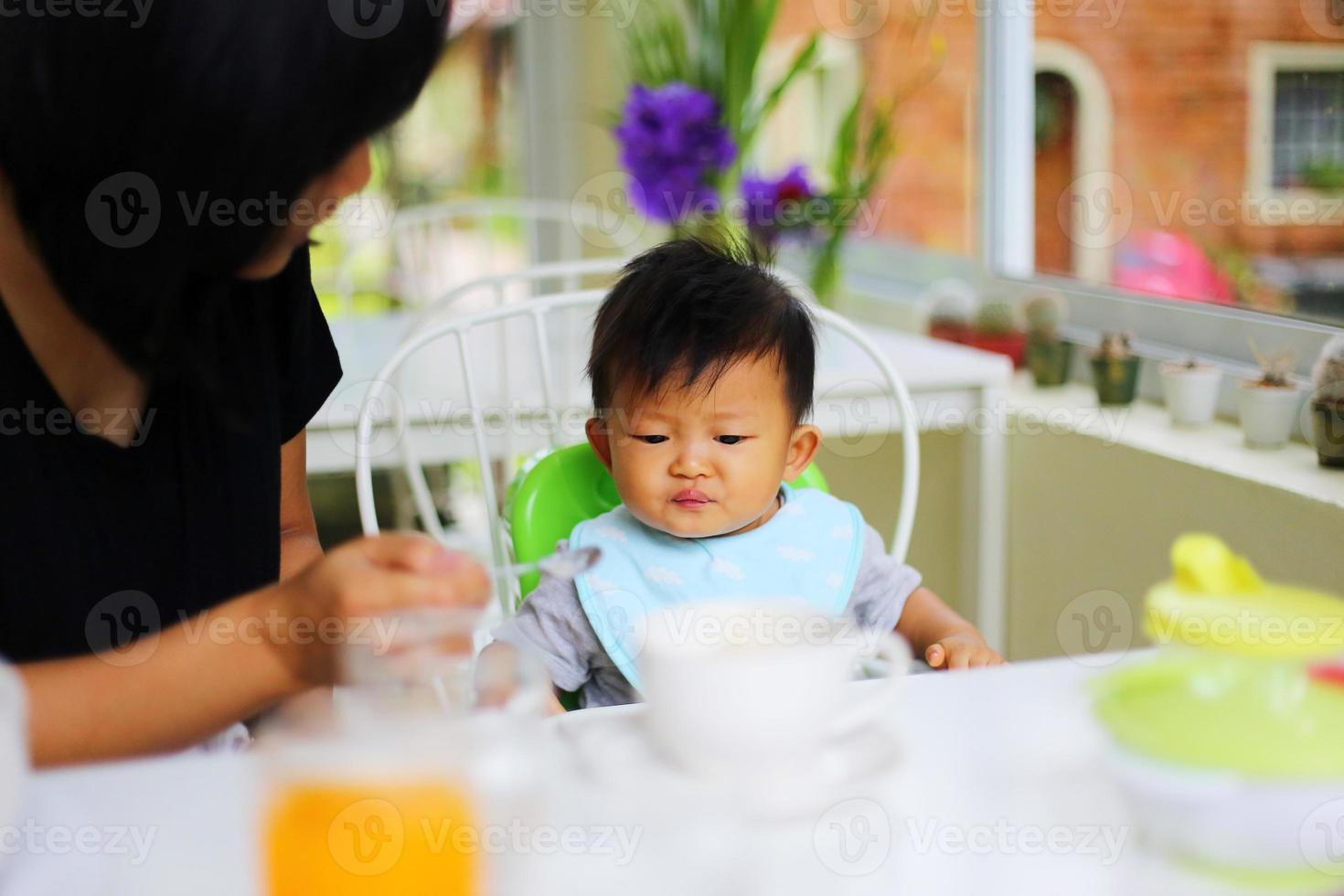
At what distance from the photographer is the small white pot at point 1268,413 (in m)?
1.46

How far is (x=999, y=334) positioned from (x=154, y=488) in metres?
1.47

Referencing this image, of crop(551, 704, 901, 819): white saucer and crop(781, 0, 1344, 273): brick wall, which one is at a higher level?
crop(781, 0, 1344, 273): brick wall

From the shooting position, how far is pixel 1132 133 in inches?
77.8

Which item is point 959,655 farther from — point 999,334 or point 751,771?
point 999,334

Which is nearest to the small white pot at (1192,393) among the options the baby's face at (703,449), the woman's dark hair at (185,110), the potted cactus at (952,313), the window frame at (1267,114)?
the window frame at (1267,114)

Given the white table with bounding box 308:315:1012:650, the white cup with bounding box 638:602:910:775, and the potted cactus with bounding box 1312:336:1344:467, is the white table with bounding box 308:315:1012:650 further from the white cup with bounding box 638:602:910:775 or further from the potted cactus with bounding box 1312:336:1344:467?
the white cup with bounding box 638:602:910:775

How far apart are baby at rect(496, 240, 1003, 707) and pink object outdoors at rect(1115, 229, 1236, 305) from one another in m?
0.89

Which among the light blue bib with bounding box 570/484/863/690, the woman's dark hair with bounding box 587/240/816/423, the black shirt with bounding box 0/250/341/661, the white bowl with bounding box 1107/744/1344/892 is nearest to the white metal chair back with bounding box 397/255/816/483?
the woman's dark hair with bounding box 587/240/816/423

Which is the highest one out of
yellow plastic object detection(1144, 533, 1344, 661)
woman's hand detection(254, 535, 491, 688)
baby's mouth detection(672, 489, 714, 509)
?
woman's hand detection(254, 535, 491, 688)

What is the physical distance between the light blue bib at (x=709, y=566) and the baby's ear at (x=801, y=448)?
32 mm

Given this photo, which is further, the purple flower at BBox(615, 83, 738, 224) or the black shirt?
the purple flower at BBox(615, 83, 738, 224)

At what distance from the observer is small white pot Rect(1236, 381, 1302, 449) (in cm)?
146

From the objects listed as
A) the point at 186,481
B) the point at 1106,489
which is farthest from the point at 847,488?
the point at 186,481

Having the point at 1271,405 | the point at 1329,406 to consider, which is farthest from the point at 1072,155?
the point at 1329,406
